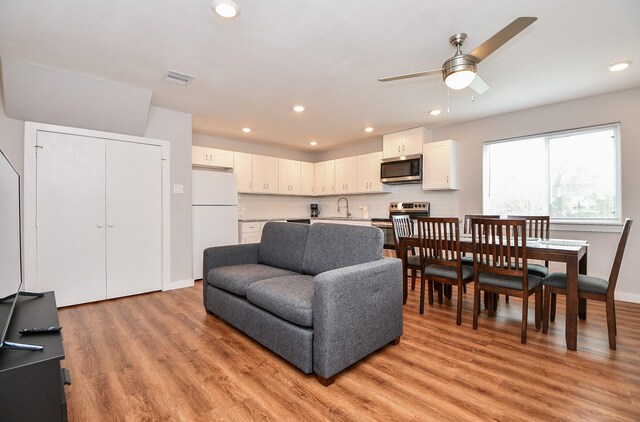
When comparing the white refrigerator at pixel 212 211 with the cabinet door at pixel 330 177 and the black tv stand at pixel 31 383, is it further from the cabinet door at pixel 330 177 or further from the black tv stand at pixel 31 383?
the black tv stand at pixel 31 383

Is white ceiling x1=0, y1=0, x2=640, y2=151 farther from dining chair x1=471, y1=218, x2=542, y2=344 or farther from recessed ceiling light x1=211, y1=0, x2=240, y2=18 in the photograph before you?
dining chair x1=471, y1=218, x2=542, y2=344

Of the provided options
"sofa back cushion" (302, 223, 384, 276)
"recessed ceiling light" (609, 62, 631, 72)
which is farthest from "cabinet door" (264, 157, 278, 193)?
"recessed ceiling light" (609, 62, 631, 72)

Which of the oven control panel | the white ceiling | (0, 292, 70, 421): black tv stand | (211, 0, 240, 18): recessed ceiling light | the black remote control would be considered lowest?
(0, 292, 70, 421): black tv stand

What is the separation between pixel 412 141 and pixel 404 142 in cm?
15

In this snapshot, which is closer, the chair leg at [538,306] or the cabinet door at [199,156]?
the chair leg at [538,306]

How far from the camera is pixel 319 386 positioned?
6.02 feet

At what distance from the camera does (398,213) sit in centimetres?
541

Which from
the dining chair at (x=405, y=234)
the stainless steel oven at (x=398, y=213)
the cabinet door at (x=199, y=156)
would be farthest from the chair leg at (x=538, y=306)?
the cabinet door at (x=199, y=156)

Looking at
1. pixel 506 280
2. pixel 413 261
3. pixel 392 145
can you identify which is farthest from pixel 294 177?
pixel 506 280

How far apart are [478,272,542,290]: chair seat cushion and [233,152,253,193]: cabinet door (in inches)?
164

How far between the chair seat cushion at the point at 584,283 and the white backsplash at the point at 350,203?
2299mm

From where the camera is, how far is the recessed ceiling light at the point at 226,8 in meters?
1.92

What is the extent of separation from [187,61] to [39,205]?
2.24 meters

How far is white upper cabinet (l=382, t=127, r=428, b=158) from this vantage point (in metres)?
4.91
